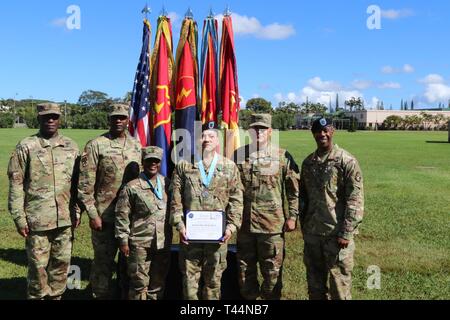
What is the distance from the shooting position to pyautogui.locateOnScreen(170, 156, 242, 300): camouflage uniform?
4312 millimetres

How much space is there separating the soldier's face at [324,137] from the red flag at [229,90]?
1750 millimetres

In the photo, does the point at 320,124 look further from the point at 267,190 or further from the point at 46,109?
the point at 46,109

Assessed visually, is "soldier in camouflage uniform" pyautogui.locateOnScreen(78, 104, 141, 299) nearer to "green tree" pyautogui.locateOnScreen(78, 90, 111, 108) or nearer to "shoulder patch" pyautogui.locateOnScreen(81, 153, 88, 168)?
"shoulder patch" pyautogui.locateOnScreen(81, 153, 88, 168)

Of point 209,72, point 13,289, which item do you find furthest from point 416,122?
point 13,289

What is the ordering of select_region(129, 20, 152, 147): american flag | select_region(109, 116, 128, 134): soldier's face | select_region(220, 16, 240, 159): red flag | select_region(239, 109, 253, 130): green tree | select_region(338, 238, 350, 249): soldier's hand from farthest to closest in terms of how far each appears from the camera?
select_region(220, 16, 240, 159): red flag → select_region(129, 20, 152, 147): american flag → select_region(239, 109, 253, 130): green tree → select_region(109, 116, 128, 134): soldier's face → select_region(338, 238, 350, 249): soldier's hand

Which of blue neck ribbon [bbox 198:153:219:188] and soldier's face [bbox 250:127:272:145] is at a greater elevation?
soldier's face [bbox 250:127:272:145]

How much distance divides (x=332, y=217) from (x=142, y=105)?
2847 mm

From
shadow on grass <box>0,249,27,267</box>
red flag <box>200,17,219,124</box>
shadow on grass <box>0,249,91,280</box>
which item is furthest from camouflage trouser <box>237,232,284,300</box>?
shadow on grass <box>0,249,27,267</box>

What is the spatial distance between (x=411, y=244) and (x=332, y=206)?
4381mm

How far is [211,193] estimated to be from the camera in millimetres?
4367

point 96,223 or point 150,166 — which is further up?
point 150,166

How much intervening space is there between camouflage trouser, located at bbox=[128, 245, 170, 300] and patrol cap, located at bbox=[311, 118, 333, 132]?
190cm

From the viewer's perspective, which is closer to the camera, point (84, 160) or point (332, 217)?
point (332, 217)
